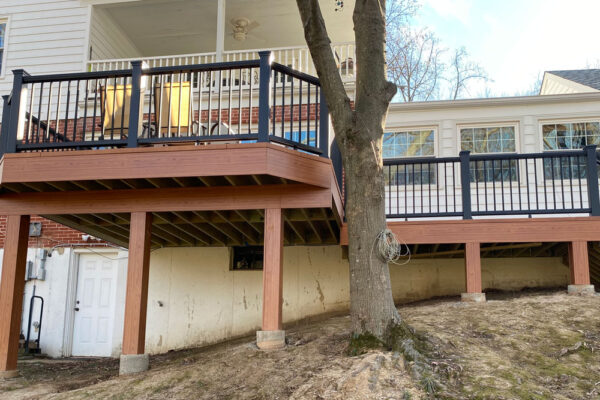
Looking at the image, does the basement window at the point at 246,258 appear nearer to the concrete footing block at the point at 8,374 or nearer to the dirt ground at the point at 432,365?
the dirt ground at the point at 432,365

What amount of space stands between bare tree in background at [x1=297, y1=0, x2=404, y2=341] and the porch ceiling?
594 centimetres

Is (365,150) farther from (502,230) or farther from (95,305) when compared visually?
(95,305)

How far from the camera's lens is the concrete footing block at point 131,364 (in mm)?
→ 6055

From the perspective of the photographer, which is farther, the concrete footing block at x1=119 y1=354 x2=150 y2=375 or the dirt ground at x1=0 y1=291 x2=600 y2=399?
the concrete footing block at x1=119 y1=354 x2=150 y2=375

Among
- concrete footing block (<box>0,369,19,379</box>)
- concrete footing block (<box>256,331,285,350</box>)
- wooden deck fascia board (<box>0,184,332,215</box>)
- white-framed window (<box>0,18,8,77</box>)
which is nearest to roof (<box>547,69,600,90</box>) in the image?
wooden deck fascia board (<box>0,184,332,215</box>)

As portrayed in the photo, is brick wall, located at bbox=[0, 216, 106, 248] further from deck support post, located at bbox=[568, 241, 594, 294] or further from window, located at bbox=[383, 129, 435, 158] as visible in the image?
deck support post, located at bbox=[568, 241, 594, 294]

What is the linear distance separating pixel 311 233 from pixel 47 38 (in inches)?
281

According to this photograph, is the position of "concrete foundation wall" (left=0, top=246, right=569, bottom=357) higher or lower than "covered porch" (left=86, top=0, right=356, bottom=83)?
→ lower

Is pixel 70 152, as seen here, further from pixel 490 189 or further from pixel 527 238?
pixel 490 189

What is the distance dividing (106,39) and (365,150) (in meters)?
8.65

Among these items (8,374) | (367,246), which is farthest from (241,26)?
(8,374)

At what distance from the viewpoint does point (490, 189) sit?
9.77 m

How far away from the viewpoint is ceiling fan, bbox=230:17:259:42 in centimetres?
1226

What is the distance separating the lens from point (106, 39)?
40.1ft
